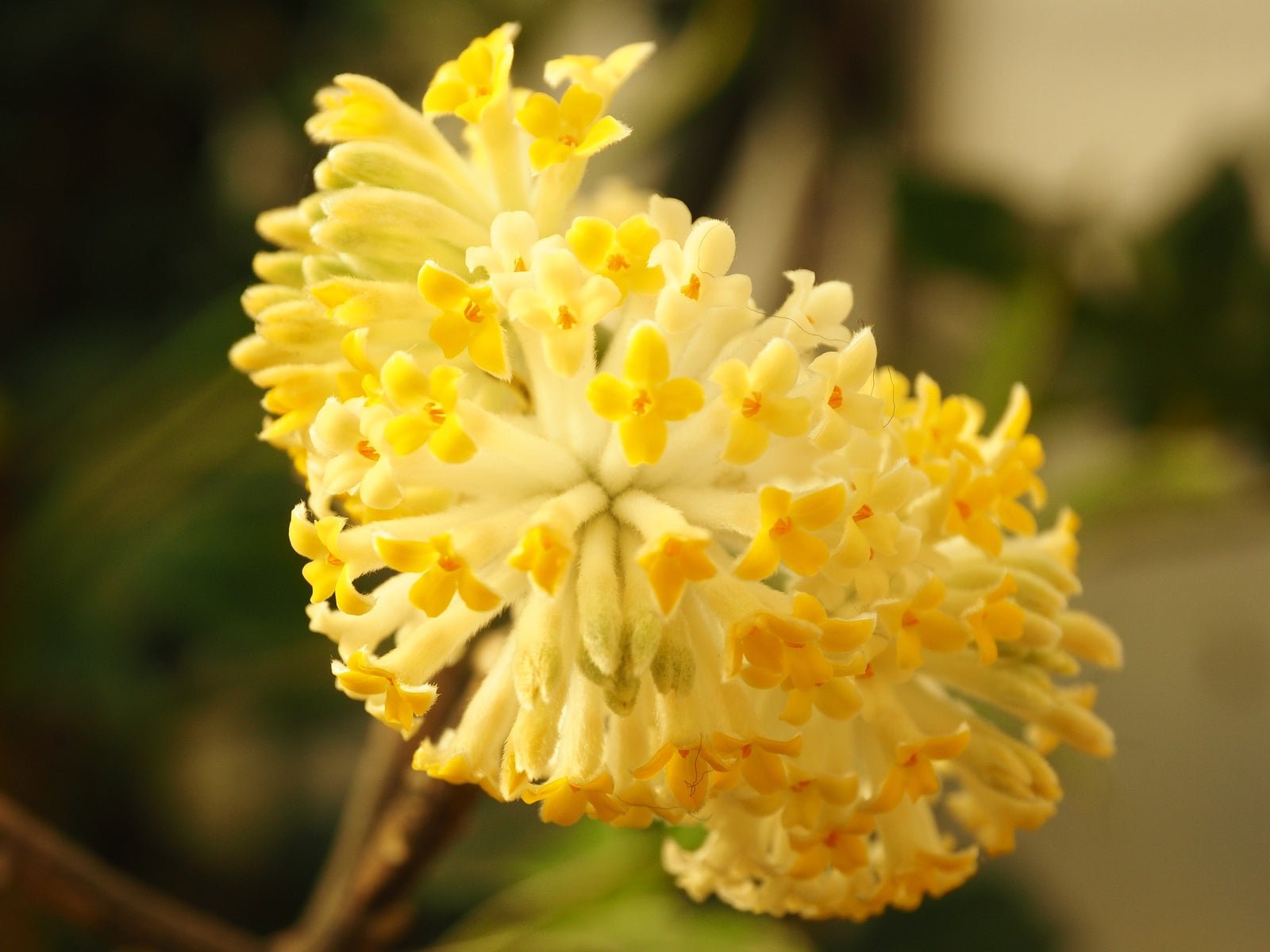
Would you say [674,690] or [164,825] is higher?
[674,690]

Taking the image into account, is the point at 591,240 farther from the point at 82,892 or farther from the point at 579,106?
the point at 82,892

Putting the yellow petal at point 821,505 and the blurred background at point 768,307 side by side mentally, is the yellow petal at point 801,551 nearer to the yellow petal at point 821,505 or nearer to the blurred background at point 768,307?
the yellow petal at point 821,505

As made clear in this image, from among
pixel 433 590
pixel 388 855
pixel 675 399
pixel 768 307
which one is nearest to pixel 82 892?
pixel 388 855

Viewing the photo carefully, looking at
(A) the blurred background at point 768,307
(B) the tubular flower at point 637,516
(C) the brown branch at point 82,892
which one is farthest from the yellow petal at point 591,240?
(A) the blurred background at point 768,307

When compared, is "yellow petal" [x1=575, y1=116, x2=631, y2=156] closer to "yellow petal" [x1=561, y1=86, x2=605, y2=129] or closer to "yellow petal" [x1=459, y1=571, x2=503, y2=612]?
"yellow petal" [x1=561, y1=86, x2=605, y2=129]

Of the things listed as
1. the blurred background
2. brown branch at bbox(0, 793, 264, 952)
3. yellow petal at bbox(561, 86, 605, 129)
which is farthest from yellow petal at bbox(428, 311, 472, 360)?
the blurred background

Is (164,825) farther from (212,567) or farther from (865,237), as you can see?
(865,237)

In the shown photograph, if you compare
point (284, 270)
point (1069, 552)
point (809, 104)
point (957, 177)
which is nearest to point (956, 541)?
point (1069, 552)

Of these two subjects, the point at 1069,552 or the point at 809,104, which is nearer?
the point at 1069,552
